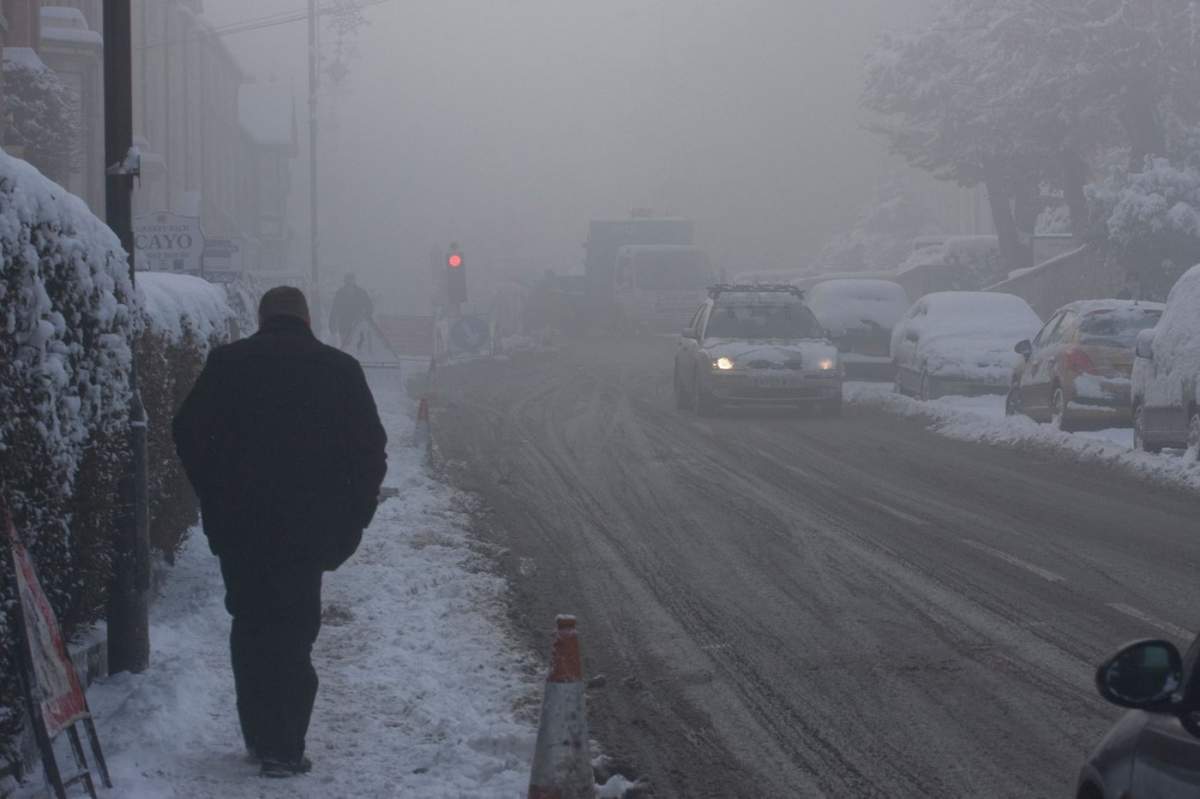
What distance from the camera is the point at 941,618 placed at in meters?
9.49

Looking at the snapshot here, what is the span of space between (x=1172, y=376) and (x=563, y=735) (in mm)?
12753

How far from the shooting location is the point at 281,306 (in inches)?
257

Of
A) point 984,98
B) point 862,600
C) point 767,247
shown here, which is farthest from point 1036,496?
point 767,247

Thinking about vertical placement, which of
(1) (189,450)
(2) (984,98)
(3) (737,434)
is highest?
(2) (984,98)

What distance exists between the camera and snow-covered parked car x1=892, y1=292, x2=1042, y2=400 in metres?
24.4

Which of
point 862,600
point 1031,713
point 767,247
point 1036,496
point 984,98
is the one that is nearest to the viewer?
point 1031,713

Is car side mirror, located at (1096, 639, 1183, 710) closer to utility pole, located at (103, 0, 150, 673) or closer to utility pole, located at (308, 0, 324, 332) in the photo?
utility pole, located at (103, 0, 150, 673)

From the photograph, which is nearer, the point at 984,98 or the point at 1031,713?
the point at 1031,713

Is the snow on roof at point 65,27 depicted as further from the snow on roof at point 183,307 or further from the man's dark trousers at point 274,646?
the man's dark trousers at point 274,646

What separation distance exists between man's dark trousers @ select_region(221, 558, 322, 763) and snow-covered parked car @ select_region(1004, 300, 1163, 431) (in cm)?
1500

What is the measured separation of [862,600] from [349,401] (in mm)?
4673

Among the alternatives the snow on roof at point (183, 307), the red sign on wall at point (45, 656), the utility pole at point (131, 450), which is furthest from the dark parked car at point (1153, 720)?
the snow on roof at point (183, 307)

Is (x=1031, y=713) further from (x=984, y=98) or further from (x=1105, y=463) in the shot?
(x=984, y=98)

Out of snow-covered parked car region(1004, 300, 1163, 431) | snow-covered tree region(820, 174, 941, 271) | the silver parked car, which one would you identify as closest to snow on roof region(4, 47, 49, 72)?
the silver parked car
